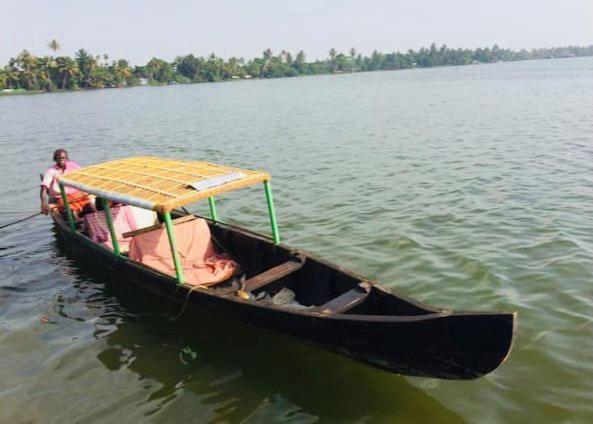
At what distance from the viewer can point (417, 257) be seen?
7.92 metres

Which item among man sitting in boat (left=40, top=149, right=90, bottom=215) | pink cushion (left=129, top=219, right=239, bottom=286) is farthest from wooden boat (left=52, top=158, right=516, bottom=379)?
man sitting in boat (left=40, top=149, right=90, bottom=215)

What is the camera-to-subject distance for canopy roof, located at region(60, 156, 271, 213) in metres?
5.89

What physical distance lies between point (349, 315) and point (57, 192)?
25.4ft

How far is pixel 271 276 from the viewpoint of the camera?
240 inches

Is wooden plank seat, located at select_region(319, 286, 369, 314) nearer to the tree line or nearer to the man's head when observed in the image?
the man's head

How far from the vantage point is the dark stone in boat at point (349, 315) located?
389cm

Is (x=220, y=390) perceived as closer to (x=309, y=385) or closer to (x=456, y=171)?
(x=309, y=385)

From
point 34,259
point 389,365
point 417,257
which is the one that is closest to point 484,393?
point 389,365

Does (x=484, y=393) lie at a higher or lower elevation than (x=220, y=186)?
lower

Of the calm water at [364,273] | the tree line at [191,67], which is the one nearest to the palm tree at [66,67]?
the tree line at [191,67]

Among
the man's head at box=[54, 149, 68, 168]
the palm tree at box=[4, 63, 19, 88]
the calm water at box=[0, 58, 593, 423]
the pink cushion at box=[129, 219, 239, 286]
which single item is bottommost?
the calm water at box=[0, 58, 593, 423]

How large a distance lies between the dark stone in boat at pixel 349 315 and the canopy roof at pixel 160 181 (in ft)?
3.44

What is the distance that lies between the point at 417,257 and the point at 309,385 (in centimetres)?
364

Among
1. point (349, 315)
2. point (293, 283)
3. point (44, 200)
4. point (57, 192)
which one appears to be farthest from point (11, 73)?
point (349, 315)
